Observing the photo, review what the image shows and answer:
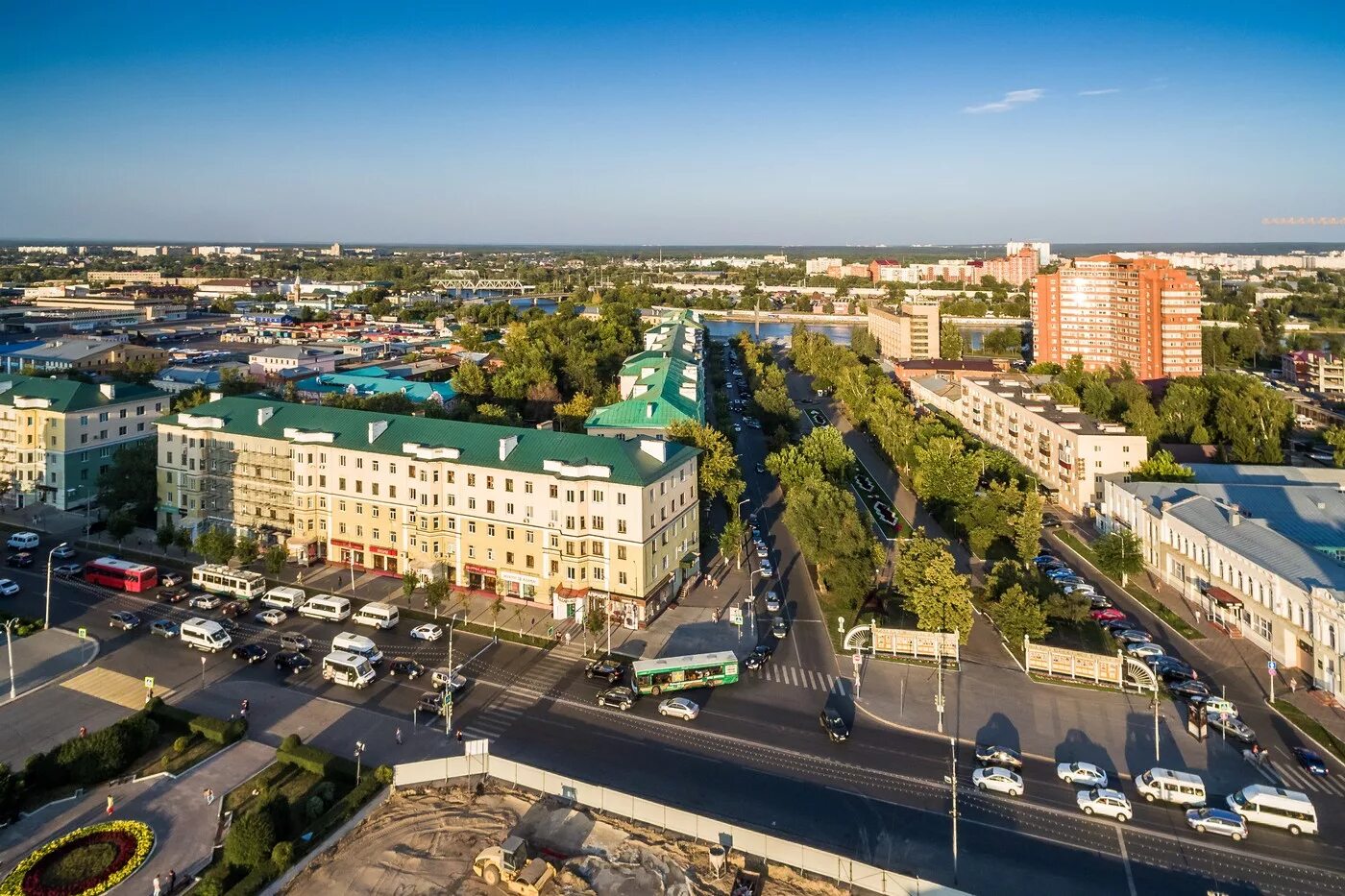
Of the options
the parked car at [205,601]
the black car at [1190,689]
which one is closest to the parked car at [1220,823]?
the black car at [1190,689]

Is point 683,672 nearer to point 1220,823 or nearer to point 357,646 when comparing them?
point 357,646

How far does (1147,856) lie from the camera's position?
17.7 metres

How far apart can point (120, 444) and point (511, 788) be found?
36944 mm

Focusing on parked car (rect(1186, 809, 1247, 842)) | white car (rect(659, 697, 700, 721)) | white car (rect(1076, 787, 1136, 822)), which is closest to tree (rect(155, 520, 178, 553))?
white car (rect(659, 697, 700, 721))

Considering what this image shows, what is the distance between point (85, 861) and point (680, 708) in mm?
13985

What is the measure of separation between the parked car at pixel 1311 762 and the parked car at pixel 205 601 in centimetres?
3460

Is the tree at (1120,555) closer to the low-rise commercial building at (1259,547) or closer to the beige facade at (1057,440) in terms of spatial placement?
the low-rise commercial building at (1259,547)

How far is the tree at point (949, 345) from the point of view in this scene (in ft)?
337

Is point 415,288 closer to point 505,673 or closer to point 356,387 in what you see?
point 356,387

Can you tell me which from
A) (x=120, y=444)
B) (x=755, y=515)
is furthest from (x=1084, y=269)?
(x=120, y=444)

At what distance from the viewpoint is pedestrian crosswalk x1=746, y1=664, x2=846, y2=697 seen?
25453mm

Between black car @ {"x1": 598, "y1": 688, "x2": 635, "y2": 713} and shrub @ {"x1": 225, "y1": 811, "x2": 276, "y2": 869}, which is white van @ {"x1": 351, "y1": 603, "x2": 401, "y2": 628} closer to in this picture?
black car @ {"x1": 598, "y1": 688, "x2": 635, "y2": 713}

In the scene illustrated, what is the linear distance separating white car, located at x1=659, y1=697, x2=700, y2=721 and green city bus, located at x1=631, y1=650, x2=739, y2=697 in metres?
0.95

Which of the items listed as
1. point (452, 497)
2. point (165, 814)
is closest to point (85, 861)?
point (165, 814)
